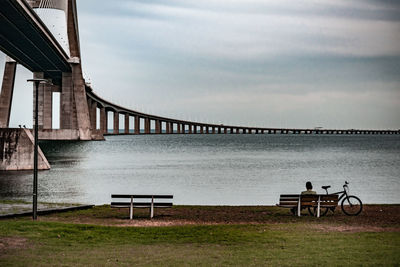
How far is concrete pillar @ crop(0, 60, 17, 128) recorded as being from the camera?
268 feet

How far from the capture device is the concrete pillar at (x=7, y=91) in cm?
8156

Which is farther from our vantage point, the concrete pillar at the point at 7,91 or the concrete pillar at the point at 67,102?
the concrete pillar at the point at 67,102

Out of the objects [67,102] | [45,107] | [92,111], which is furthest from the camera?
[92,111]

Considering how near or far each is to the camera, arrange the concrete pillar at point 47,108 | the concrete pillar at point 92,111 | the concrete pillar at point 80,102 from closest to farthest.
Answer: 1. the concrete pillar at point 80,102
2. the concrete pillar at point 47,108
3. the concrete pillar at point 92,111

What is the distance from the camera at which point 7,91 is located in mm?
82938

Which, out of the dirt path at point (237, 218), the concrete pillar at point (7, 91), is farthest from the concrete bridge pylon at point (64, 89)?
the dirt path at point (237, 218)

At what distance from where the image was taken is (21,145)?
36.1m

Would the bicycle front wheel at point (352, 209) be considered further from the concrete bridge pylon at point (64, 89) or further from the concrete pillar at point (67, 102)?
the concrete pillar at point (67, 102)

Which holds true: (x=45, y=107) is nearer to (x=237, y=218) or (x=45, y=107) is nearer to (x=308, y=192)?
(x=237, y=218)

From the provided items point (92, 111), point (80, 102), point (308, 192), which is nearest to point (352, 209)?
point (308, 192)

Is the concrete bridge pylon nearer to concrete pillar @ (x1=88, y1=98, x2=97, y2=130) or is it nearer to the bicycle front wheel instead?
concrete pillar @ (x1=88, y1=98, x2=97, y2=130)

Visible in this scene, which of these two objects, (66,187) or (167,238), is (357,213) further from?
(66,187)

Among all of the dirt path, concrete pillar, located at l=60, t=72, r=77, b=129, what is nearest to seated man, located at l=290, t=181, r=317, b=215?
the dirt path

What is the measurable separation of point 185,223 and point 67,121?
79.8 meters
